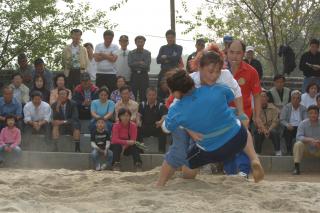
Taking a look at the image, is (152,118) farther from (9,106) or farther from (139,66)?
(9,106)

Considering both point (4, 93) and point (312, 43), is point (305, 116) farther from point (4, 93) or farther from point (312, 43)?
point (4, 93)

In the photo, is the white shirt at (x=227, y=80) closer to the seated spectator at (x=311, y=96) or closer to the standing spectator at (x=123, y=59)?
the seated spectator at (x=311, y=96)

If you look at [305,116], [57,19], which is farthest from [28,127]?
[305,116]

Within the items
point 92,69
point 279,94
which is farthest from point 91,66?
point 279,94

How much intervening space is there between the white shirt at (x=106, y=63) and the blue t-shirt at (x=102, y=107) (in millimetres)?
1348

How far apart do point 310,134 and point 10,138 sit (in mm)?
5185

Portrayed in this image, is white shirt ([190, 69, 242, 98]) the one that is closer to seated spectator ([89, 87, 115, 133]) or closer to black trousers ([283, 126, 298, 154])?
seated spectator ([89, 87, 115, 133])

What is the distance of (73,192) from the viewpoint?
22.7ft

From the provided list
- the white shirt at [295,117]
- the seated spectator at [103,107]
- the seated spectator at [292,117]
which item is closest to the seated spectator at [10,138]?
the seated spectator at [103,107]

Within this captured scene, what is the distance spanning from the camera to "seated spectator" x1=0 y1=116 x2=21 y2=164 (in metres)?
11.8

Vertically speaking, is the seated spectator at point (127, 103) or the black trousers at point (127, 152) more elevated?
the seated spectator at point (127, 103)

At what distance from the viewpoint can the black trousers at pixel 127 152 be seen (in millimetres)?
11648

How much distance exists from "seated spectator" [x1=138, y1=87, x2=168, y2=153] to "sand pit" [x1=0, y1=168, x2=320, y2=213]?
4.64 meters

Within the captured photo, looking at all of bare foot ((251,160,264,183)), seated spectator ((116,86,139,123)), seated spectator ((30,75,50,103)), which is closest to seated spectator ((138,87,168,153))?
seated spectator ((116,86,139,123))
